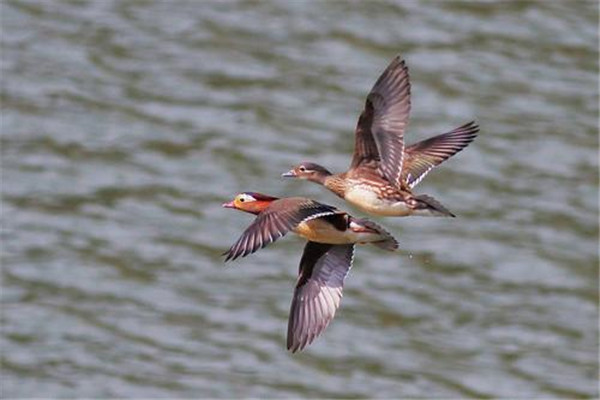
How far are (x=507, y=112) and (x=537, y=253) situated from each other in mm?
2624

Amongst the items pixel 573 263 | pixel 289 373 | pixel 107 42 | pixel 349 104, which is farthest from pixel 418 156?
pixel 107 42

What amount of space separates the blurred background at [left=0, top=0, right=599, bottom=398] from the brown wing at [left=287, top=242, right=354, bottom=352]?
7.74 m

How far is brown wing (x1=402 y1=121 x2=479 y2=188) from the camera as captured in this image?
9.67m

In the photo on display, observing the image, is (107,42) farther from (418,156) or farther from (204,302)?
(418,156)

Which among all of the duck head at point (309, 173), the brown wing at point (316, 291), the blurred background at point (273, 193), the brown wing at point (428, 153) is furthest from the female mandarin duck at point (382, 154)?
the blurred background at point (273, 193)

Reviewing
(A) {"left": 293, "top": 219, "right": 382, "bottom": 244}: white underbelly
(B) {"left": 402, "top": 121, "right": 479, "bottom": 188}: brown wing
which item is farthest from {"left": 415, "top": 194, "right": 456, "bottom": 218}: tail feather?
(B) {"left": 402, "top": 121, "right": 479, "bottom": 188}: brown wing

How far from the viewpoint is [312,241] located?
970cm

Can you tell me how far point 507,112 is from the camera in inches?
842

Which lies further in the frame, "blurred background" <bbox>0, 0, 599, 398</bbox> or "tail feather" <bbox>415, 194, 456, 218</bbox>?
"blurred background" <bbox>0, 0, 599, 398</bbox>

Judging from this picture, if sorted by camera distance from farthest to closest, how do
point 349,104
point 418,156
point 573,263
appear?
point 349,104 → point 573,263 → point 418,156

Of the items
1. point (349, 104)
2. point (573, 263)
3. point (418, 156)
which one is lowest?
point (418, 156)

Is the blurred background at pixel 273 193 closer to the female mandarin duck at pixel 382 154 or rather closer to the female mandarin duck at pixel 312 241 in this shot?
the female mandarin duck at pixel 312 241

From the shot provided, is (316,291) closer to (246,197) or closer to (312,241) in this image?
(312,241)

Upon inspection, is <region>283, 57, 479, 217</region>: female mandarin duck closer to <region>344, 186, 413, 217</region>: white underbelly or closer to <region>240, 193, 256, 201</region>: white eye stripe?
<region>344, 186, 413, 217</region>: white underbelly
